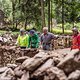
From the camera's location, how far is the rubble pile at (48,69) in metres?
11.7

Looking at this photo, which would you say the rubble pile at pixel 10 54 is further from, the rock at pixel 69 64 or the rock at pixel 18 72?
the rock at pixel 69 64

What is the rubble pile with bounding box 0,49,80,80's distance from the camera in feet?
38.5

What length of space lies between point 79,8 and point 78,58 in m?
37.4

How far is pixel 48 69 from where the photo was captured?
1215cm

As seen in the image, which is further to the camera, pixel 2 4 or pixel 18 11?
pixel 2 4

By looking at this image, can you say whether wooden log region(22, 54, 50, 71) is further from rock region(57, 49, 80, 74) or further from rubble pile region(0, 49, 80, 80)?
rock region(57, 49, 80, 74)

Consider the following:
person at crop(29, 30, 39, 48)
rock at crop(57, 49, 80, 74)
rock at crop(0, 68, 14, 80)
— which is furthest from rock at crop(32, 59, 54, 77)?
person at crop(29, 30, 39, 48)

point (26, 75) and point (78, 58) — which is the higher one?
point (78, 58)

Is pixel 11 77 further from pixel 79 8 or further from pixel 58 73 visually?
pixel 79 8

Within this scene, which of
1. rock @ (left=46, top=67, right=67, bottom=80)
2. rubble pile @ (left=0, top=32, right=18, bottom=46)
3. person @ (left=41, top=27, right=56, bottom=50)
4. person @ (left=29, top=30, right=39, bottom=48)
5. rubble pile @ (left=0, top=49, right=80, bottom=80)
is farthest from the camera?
rubble pile @ (left=0, top=32, right=18, bottom=46)

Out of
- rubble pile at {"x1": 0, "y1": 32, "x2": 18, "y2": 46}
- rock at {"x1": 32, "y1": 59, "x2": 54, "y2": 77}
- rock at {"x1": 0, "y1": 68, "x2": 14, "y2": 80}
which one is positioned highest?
rock at {"x1": 32, "y1": 59, "x2": 54, "y2": 77}

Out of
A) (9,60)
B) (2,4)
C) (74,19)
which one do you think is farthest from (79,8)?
(9,60)

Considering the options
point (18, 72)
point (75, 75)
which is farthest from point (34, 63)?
point (75, 75)

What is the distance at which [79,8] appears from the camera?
48812 mm
